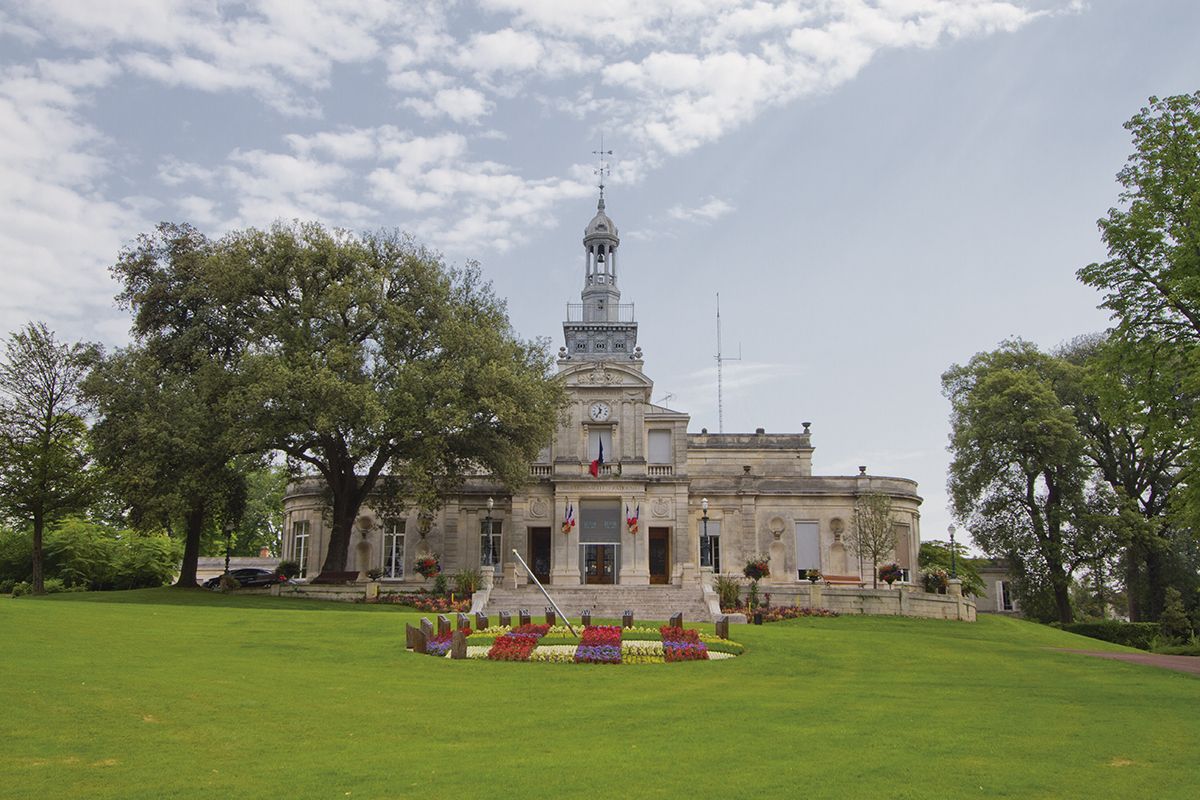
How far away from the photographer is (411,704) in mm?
Answer: 14617

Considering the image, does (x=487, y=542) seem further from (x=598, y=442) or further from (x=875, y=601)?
(x=875, y=601)

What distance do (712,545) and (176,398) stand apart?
24.9 metres

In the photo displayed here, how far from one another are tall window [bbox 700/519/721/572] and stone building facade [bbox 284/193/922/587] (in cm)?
5

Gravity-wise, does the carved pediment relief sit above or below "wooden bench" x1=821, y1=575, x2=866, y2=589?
above

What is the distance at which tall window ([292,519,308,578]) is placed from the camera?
4762 cm

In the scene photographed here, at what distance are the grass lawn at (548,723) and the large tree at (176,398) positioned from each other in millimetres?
12397

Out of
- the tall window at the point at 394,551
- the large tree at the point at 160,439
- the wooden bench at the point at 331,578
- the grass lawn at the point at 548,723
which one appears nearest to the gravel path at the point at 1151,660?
the grass lawn at the point at 548,723

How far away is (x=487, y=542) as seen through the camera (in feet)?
151

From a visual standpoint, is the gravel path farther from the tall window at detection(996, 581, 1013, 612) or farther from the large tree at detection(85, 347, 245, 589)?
the tall window at detection(996, 581, 1013, 612)

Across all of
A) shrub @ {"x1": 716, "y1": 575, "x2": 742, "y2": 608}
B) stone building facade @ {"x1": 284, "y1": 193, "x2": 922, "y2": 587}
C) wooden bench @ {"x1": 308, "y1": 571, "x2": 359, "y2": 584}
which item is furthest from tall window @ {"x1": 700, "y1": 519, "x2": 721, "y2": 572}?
wooden bench @ {"x1": 308, "y1": 571, "x2": 359, "y2": 584}

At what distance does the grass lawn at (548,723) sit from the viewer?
9.92 metres

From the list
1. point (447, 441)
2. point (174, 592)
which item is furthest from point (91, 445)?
point (447, 441)

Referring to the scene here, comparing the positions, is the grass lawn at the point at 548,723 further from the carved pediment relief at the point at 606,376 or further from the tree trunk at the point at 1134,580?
the tree trunk at the point at 1134,580

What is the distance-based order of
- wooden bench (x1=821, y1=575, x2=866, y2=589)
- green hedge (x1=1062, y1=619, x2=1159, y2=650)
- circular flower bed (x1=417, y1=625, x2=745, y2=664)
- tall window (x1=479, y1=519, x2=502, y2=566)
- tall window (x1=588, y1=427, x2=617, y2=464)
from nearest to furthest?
circular flower bed (x1=417, y1=625, x2=745, y2=664) < green hedge (x1=1062, y1=619, x2=1159, y2=650) < wooden bench (x1=821, y1=575, x2=866, y2=589) < tall window (x1=588, y1=427, x2=617, y2=464) < tall window (x1=479, y1=519, x2=502, y2=566)
